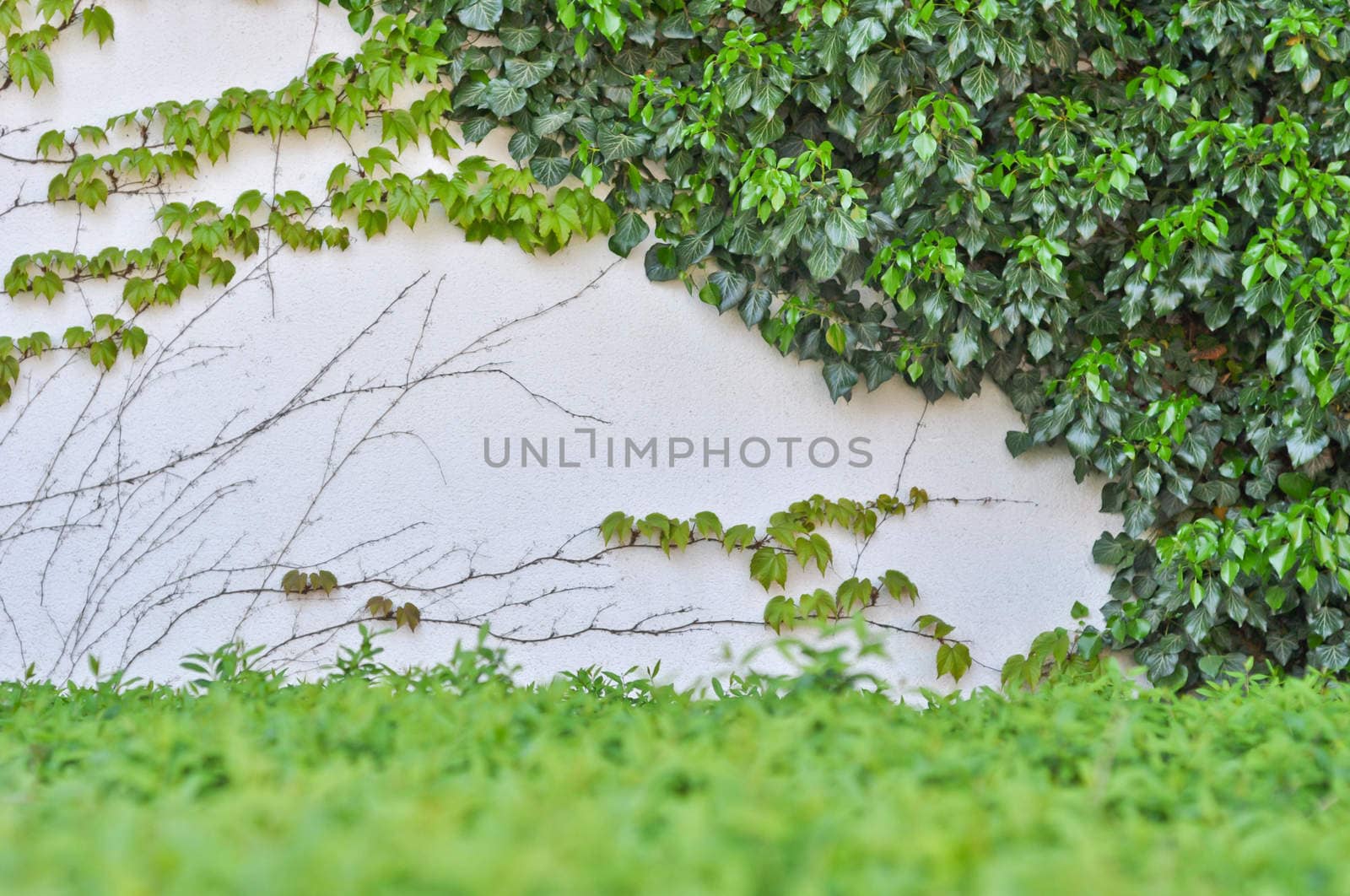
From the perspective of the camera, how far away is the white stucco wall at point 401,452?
8.46 ft

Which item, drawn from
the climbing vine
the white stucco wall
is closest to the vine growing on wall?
the white stucco wall

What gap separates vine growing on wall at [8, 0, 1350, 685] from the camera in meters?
2.30

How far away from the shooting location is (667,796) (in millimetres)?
747

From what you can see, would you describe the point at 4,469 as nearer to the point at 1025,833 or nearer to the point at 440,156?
the point at 440,156

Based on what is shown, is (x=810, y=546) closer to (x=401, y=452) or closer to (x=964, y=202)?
(x=964, y=202)

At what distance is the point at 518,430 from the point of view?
2.61m

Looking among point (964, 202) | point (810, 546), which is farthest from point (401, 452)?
Answer: point (964, 202)

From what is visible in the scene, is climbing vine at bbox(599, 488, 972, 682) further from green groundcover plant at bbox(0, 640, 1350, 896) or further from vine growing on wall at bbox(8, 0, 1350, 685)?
green groundcover plant at bbox(0, 640, 1350, 896)

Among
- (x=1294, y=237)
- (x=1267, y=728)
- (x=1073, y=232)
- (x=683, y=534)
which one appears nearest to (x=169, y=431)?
(x=683, y=534)

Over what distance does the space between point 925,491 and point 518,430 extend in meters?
1.04
